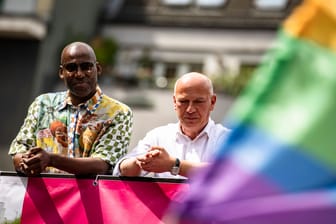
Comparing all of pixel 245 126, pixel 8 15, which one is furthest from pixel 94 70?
pixel 8 15

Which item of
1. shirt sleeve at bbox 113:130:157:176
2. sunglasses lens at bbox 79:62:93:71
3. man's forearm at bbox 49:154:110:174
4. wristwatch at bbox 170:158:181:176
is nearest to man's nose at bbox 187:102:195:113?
shirt sleeve at bbox 113:130:157:176

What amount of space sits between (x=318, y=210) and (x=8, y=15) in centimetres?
1883

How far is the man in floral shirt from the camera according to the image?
4.39 m

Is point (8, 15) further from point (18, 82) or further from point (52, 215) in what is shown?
point (52, 215)

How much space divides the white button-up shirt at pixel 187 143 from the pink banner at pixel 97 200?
195 mm

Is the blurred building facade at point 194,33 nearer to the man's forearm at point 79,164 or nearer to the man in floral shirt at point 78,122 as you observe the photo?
the man in floral shirt at point 78,122

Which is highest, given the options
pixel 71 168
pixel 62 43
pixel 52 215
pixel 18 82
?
pixel 62 43

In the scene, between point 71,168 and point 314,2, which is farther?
point 71,168

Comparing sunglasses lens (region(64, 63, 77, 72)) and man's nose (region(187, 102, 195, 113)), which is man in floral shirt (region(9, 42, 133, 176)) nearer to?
sunglasses lens (region(64, 63, 77, 72))

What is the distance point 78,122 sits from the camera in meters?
4.46

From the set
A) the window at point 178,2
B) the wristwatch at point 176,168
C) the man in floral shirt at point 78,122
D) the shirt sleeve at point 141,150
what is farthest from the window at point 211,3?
the wristwatch at point 176,168

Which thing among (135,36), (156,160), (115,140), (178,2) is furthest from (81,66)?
(178,2)

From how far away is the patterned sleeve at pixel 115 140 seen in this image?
14.2 feet

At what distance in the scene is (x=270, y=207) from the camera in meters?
1.89
